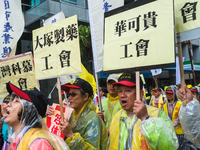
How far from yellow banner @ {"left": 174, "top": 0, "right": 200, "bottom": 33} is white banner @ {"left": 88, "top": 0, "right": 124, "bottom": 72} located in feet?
4.73

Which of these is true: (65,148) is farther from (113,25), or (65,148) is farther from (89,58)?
(89,58)

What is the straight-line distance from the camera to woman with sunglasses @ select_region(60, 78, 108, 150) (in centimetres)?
228

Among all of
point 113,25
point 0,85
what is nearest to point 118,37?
point 113,25

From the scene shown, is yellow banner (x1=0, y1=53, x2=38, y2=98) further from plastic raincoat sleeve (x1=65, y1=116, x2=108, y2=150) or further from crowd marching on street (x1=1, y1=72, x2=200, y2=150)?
plastic raincoat sleeve (x1=65, y1=116, x2=108, y2=150)

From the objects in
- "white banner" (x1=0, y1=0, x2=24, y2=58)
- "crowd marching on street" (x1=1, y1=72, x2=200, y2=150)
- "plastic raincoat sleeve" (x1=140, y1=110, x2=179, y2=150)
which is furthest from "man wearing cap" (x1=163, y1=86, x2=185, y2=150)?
"white banner" (x1=0, y1=0, x2=24, y2=58)

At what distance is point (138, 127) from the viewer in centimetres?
215

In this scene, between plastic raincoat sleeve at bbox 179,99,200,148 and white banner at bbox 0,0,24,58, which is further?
white banner at bbox 0,0,24,58

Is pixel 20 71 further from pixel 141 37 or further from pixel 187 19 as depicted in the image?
pixel 187 19

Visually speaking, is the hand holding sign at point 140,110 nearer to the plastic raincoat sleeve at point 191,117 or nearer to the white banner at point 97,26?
the plastic raincoat sleeve at point 191,117

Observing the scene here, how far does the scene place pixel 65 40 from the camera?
2.84m

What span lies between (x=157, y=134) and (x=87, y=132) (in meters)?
0.88

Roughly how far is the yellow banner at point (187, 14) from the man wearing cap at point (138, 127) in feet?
2.65

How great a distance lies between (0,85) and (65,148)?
2950 millimetres

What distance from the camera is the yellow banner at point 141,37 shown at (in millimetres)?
1984
